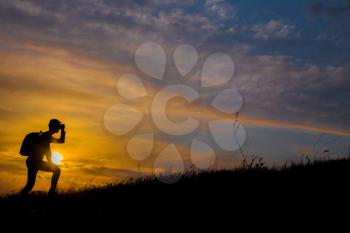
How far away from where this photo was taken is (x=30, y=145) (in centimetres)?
1272

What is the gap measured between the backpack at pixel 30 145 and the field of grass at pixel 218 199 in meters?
1.33

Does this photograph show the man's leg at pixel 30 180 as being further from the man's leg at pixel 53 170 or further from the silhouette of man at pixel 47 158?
the man's leg at pixel 53 170

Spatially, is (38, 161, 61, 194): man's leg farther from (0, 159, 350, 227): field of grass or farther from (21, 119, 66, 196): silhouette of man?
(0, 159, 350, 227): field of grass

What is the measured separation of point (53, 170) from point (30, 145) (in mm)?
1032

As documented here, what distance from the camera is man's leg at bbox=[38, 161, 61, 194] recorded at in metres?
13.1

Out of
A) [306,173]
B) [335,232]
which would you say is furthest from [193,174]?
[335,232]

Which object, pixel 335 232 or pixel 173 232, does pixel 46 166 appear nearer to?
pixel 173 232

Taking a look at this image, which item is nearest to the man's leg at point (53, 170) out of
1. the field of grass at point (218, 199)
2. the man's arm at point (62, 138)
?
the field of grass at point (218, 199)

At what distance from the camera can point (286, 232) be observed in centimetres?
662

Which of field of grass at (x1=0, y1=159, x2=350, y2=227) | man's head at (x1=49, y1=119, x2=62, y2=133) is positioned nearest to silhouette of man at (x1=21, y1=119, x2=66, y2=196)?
man's head at (x1=49, y1=119, x2=62, y2=133)

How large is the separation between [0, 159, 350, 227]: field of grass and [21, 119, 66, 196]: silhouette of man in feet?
1.53

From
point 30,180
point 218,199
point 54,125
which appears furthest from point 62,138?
point 218,199

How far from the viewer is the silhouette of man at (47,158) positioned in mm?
12836

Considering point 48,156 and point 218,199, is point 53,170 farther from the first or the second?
point 218,199
